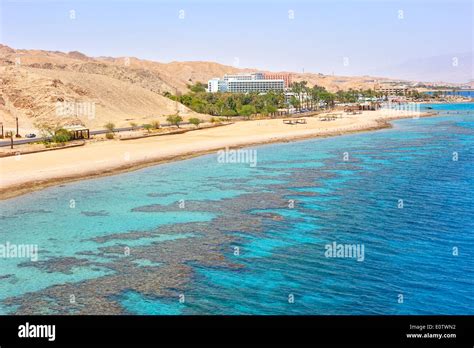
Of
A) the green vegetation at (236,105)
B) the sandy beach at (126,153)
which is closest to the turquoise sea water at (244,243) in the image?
the sandy beach at (126,153)

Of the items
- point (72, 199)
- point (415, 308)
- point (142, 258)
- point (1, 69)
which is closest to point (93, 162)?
point (72, 199)

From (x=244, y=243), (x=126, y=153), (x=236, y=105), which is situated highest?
(x=236, y=105)

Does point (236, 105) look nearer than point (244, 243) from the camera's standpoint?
No

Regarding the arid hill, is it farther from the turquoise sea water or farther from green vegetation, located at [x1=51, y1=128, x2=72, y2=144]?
the turquoise sea water

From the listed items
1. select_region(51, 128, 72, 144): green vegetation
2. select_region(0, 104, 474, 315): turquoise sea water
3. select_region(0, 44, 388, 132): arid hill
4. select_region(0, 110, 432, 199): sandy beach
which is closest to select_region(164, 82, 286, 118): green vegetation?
select_region(0, 44, 388, 132): arid hill

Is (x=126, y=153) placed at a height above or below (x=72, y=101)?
below

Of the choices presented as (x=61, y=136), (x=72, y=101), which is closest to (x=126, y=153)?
(x=61, y=136)

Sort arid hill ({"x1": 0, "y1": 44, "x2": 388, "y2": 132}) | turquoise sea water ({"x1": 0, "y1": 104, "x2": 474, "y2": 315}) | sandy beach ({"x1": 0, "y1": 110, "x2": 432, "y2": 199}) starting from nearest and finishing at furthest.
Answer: turquoise sea water ({"x1": 0, "y1": 104, "x2": 474, "y2": 315}), sandy beach ({"x1": 0, "y1": 110, "x2": 432, "y2": 199}), arid hill ({"x1": 0, "y1": 44, "x2": 388, "y2": 132})

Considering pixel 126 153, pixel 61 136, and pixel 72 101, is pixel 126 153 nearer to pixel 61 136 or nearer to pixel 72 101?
pixel 61 136
